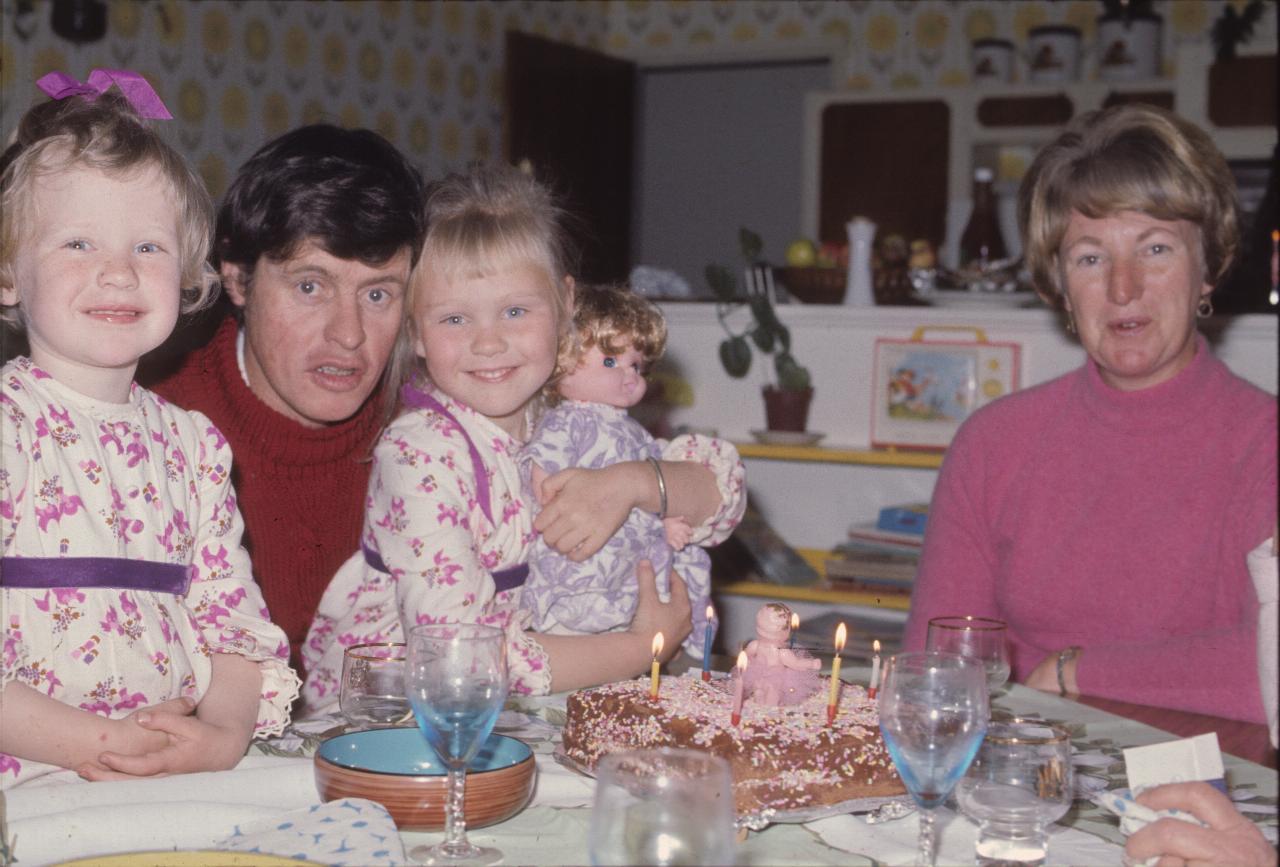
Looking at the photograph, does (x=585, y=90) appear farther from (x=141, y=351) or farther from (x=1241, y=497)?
(x=141, y=351)

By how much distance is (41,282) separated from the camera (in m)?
1.25

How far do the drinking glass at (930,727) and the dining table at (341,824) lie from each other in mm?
109

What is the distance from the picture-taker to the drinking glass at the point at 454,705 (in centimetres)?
102

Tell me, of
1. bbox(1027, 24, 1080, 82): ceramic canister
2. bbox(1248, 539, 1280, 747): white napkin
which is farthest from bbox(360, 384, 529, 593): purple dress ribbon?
bbox(1027, 24, 1080, 82): ceramic canister

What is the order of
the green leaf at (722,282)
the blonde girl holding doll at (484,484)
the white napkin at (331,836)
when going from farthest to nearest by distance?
1. the green leaf at (722,282)
2. the blonde girl holding doll at (484,484)
3. the white napkin at (331,836)

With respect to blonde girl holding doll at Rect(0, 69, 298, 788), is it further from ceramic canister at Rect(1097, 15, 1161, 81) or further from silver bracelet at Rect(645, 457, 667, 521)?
ceramic canister at Rect(1097, 15, 1161, 81)

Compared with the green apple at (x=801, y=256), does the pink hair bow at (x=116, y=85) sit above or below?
below

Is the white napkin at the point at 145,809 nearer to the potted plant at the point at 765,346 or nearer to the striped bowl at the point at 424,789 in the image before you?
the striped bowl at the point at 424,789

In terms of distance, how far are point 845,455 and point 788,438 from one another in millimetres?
167

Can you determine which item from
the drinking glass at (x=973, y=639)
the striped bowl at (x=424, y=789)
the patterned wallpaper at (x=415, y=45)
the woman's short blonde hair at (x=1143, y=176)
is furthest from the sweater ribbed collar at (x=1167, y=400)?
the patterned wallpaper at (x=415, y=45)

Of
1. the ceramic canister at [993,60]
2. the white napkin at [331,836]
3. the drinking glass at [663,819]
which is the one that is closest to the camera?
the drinking glass at [663,819]

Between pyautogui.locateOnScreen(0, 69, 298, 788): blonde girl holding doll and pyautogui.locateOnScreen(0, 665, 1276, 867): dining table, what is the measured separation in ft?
0.20

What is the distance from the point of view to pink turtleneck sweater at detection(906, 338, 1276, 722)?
2008 millimetres

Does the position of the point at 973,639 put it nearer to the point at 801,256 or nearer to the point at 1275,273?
the point at 1275,273
